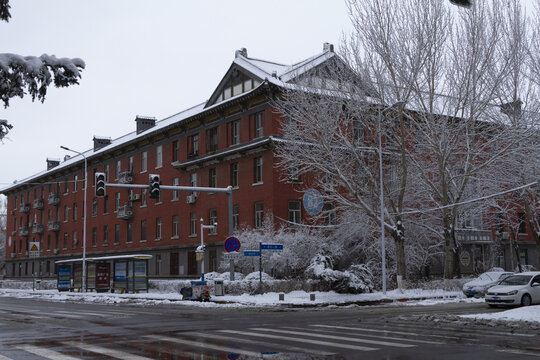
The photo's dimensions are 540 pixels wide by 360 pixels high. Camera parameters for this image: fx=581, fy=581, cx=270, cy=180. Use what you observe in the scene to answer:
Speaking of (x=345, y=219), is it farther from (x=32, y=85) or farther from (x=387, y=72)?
(x=32, y=85)

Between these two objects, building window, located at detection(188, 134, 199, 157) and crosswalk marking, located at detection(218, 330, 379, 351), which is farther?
building window, located at detection(188, 134, 199, 157)

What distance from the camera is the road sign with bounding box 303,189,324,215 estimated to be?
33.7m

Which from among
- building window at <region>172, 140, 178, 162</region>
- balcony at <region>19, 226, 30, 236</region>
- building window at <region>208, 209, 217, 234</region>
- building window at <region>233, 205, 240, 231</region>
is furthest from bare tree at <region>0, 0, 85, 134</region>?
balcony at <region>19, 226, 30, 236</region>

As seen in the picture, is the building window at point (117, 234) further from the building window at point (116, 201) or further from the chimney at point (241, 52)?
the chimney at point (241, 52)

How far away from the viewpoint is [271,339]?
1324cm

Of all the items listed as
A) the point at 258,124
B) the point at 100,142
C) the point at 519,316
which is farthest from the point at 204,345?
the point at 100,142

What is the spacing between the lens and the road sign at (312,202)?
33656mm

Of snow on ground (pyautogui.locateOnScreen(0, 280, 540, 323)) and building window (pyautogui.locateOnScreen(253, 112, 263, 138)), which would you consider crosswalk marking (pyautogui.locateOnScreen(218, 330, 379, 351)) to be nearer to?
snow on ground (pyautogui.locateOnScreen(0, 280, 540, 323))

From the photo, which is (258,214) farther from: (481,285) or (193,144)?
(481,285)

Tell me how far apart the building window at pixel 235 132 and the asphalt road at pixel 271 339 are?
28.0 m

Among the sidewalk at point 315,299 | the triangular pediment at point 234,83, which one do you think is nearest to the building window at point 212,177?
the triangular pediment at point 234,83

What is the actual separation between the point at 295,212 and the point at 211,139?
1079cm

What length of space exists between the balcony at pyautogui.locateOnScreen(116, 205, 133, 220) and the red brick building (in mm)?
100

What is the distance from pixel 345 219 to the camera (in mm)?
40094
